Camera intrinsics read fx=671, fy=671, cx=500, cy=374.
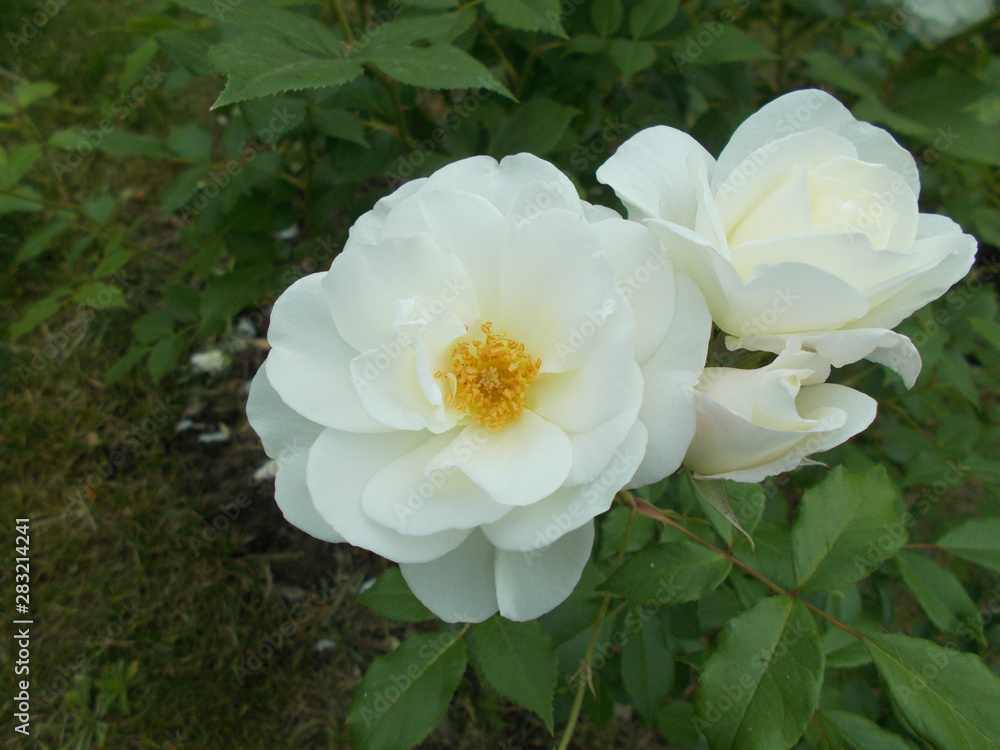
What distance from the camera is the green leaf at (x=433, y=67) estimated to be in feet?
4.16

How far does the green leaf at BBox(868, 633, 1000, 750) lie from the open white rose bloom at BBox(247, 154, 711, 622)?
26.1 inches

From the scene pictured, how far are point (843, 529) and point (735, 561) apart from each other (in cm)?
21

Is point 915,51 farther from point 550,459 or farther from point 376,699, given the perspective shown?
point 376,699

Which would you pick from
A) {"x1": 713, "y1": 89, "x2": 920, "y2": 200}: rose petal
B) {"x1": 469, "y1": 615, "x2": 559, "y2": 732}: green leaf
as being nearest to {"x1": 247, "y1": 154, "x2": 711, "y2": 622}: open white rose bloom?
{"x1": 713, "y1": 89, "x2": 920, "y2": 200}: rose petal

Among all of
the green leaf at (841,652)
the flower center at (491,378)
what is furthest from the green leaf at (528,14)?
the green leaf at (841,652)

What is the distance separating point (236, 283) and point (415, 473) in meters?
1.45

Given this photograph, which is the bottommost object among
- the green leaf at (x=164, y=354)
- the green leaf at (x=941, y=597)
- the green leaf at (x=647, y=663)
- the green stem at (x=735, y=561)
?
the green leaf at (x=164, y=354)

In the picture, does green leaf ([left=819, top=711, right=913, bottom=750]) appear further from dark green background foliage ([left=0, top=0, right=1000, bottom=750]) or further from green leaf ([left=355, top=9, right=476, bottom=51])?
green leaf ([left=355, top=9, right=476, bottom=51])

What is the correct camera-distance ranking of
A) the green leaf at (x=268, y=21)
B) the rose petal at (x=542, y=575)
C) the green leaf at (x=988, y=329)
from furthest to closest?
the green leaf at (x=988, y=329) → the green leaf at (x=268, y=21) → the rose petal at (x=542, y=575)

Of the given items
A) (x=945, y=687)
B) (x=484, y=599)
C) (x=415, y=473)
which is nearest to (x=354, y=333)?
(x=415, y=473)

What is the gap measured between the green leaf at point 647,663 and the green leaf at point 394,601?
0.52 m

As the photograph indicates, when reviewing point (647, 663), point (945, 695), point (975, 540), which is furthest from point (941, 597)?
point (647, 663)

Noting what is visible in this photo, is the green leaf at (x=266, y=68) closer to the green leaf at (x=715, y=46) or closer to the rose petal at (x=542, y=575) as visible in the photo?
the rose petal at (x=542, y=575)

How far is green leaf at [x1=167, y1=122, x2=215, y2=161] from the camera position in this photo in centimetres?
237
